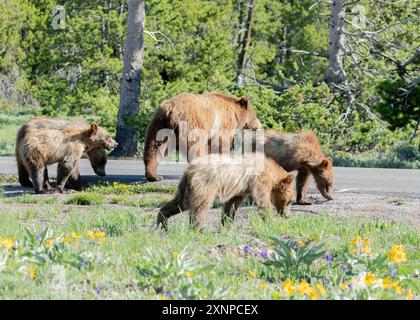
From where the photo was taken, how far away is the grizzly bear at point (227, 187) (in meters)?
8.27

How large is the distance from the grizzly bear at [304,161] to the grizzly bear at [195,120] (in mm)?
1176

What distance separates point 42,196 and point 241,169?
4367 millimetres

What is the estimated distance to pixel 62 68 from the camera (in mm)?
28547

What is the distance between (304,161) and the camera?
11602mm

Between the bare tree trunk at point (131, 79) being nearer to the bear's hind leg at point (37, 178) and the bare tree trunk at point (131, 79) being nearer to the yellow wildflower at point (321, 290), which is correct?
the bear's hind leg at point (37, 178)

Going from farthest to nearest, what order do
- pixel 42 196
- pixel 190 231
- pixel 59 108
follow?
pixel 59 108 < pixel 42 196 < pixel 190 231

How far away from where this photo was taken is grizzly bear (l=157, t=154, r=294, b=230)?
8.27 meters

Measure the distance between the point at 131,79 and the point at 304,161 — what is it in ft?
27.3

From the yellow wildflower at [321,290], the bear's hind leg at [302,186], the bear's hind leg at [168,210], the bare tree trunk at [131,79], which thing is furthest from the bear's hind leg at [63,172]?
the yellow wildflower at [321,290]

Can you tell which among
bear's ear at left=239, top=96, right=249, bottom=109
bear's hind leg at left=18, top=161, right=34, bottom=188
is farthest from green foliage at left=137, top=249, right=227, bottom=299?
bear's hind leg at left=18, top=161, right=34, bottom=188

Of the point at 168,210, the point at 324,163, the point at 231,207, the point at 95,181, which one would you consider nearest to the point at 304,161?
the point at 324,163

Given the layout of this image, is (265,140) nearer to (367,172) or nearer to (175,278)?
(367,172)

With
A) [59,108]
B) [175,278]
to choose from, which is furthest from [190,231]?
[59,108]
